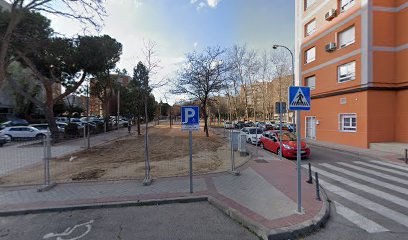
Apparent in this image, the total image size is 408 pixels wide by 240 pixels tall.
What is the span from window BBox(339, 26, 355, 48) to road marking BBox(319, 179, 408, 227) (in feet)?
52.4

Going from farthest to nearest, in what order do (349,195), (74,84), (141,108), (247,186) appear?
(141,108) < (74,84) < (247,186) < (349,195)

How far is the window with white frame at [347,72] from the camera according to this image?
18.7 m

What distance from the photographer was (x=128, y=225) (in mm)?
4785

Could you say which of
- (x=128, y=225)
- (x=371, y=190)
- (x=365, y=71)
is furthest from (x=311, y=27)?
(x=128, y=225)

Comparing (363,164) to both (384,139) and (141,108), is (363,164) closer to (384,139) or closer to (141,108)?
(384,139)

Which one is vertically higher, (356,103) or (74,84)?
(74,84)

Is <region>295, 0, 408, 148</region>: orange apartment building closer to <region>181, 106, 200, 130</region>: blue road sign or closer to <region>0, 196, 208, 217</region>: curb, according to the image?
<region>181, 106, 200, 130</region>: blue road sign

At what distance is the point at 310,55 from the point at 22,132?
30852mm

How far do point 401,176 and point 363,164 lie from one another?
8.00ft

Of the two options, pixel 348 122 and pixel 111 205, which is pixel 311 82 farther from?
pixel 111 205

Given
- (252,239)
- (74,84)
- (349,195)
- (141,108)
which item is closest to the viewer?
(252,239)

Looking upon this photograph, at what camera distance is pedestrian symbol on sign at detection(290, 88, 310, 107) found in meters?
5.17

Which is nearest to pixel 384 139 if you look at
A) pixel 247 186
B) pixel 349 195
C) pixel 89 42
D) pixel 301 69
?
pixel 301 69

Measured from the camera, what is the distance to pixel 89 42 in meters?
22.0
